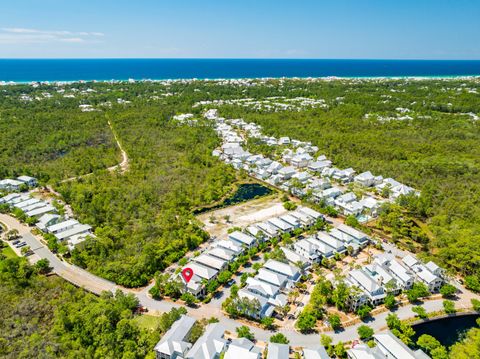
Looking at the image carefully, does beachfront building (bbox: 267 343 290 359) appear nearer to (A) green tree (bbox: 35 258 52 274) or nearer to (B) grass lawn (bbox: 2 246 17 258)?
(A) green tree (bbox: 35 258 52 274)

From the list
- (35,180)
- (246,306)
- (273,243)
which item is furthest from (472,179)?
(35,180)

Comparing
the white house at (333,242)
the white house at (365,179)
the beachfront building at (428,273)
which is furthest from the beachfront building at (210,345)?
the white house at (365,179)

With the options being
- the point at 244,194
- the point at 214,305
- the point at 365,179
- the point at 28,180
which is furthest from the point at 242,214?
the point at 28,180

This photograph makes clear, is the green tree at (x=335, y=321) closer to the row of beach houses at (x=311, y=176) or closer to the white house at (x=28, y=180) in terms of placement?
the row of beach houses at (x=311, y=176)

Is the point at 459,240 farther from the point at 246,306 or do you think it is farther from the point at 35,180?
the point at 35,180

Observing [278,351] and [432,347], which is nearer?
[278,351]

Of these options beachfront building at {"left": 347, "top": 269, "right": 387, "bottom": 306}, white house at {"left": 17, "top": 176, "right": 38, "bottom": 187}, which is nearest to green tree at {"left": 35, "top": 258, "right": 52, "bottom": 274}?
white house at {"left": 17, "top": 176, "right": 38, "bottom": 187}

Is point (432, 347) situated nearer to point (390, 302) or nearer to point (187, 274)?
point (390, 302)
